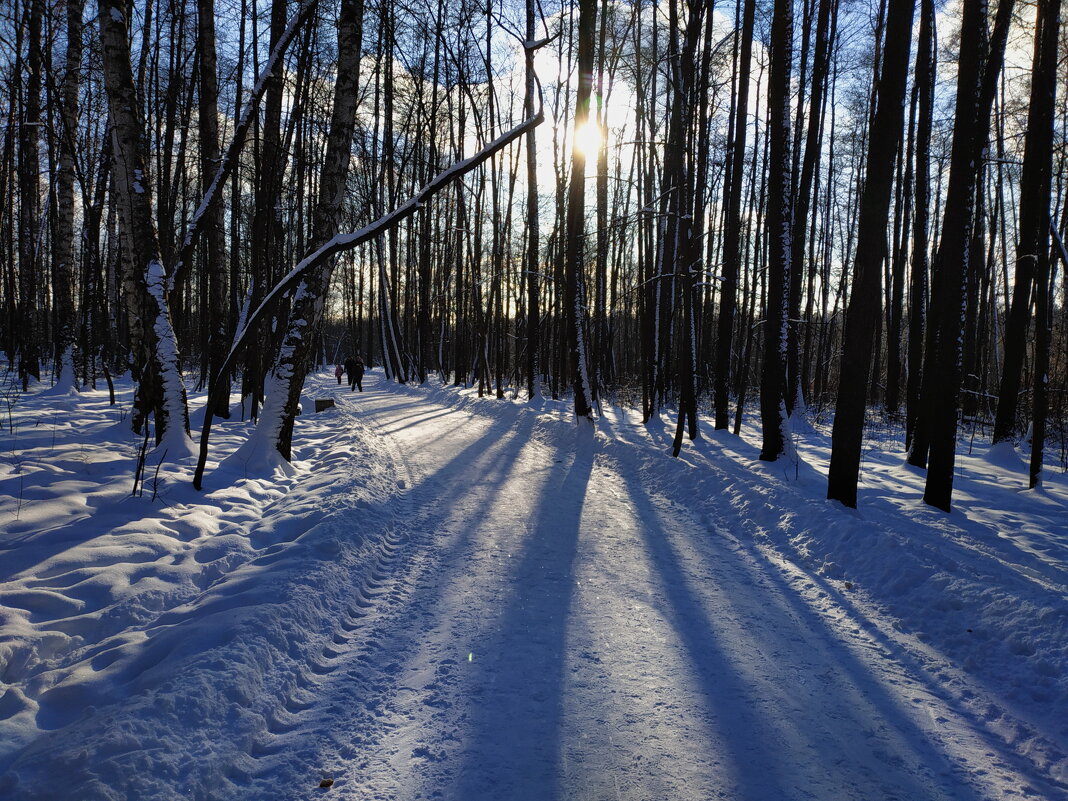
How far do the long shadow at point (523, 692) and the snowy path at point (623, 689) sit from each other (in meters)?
0.01

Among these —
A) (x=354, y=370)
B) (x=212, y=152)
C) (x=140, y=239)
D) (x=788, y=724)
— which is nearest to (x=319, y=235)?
(x=140, y=239)

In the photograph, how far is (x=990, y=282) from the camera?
25125 mm

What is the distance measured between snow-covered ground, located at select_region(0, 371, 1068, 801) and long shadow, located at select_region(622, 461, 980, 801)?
14mm

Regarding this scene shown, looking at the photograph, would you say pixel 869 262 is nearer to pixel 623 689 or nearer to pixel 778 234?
pixel 778 234

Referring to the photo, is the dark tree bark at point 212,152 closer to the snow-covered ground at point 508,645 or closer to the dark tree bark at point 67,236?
the dark tree bark at point 67,236

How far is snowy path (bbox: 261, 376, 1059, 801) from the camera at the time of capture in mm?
2314

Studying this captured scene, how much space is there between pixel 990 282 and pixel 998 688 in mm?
30052

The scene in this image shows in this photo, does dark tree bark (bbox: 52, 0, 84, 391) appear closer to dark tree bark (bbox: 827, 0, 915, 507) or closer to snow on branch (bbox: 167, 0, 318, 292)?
snow on branch (bbox: 167, 0, 318, 292)

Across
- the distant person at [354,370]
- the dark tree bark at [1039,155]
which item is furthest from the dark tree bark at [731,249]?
the distant person at [354,370]

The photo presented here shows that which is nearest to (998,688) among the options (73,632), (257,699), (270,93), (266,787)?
(266,787)

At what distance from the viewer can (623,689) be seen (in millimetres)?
2873

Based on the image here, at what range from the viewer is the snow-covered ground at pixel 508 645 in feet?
7.56

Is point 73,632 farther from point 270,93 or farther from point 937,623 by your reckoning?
point 270,93

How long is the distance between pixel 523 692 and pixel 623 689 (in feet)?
1.79
